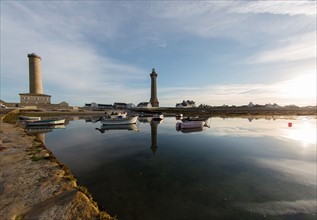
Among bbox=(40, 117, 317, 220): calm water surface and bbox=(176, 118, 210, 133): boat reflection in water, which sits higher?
bbox=(176, 118, 210, 133): boat reflection in water

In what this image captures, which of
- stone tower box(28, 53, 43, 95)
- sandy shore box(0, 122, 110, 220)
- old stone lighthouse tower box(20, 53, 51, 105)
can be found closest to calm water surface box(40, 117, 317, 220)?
sandy shore box(0, 122, 110, 220)

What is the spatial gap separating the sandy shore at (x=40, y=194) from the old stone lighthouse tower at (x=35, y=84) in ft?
273

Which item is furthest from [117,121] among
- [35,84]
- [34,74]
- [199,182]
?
[34,74]

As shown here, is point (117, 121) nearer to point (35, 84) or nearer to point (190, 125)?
point (190, 125)

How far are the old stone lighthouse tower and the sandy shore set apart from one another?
83.1 m

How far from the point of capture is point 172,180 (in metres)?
9.76

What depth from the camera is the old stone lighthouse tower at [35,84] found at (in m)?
75.5

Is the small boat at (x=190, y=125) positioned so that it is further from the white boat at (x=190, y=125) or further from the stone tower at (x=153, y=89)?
the stone tower at (x=153, y=89)

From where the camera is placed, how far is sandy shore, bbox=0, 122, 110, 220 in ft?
17.4

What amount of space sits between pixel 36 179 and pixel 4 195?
4.54 feet

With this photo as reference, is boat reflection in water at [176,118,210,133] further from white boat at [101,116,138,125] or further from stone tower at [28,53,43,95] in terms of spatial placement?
stone tower at [28,53,43,95]

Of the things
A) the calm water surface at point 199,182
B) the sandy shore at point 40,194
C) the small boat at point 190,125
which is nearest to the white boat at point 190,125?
the small boat at point 190,125

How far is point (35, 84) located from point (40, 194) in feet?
307

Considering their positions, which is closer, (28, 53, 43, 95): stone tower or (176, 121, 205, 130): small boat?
(176, 121, 205, 130): small boat
